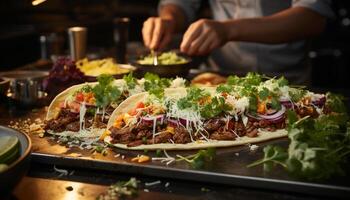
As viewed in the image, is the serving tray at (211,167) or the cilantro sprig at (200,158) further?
the cilantro sprig at (200,158)

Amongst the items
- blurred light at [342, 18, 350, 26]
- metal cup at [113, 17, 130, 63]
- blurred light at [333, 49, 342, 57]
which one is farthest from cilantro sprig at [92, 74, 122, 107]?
blurred light at [342, 18, 350, 26]

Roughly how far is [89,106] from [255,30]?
183cm

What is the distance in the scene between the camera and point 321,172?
2.11 metres

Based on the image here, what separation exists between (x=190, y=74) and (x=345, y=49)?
3584mm

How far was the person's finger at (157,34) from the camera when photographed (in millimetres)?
4422

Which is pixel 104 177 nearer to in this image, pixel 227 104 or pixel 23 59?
pixel 227 104

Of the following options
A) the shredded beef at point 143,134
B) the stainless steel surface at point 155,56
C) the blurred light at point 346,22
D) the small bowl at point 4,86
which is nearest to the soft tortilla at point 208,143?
the shredded beef at point 143,134

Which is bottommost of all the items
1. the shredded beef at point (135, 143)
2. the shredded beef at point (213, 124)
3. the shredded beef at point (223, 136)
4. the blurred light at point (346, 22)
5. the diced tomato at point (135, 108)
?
the shredded beef at point (135, 143)

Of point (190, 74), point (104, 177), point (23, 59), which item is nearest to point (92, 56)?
point (190, 74)

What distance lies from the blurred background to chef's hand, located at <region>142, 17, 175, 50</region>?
1.11 meters

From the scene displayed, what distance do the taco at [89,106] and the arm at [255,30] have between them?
0.77 meters

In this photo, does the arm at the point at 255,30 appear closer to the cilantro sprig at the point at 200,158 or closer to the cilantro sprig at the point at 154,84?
the cilantro sprig at the point at 154,84

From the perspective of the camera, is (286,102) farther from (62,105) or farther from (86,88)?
(62,105)

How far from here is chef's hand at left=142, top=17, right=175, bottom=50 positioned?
175 inches
